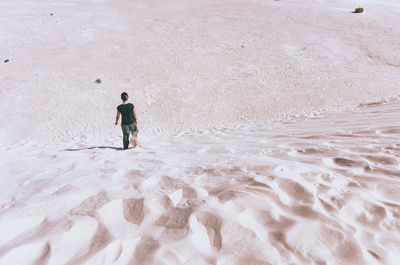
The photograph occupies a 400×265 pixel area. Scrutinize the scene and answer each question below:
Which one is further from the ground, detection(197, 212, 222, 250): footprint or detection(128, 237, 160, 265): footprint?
detection(128, 237, 160, 265): footprint

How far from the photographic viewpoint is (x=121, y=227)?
1831 millimetres

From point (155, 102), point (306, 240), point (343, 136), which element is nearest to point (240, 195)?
point (306, 240)

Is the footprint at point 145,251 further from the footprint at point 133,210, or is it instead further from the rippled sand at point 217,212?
the footprint at point 133,210

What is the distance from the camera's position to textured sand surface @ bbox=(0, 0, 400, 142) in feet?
30.1

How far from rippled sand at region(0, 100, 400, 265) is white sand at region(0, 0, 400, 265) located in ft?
0.04

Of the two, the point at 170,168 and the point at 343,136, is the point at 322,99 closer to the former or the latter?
the point at 343,136

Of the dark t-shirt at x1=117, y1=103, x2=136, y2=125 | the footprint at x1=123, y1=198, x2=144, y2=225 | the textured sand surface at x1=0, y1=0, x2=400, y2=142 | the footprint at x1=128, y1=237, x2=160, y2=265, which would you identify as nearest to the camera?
the footprint at x1=128, y1=237, x2=160, y2=265

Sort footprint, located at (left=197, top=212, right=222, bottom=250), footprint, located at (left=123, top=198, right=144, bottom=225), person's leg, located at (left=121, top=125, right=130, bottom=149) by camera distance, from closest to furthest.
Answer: footprint, located at (left=197, top=212, right=222, bottom=250) → footprint, located at (left=123, top=198, right=144, bottom=225) → person's leg, located at (left=121, top=125, right=130, bottom=149)

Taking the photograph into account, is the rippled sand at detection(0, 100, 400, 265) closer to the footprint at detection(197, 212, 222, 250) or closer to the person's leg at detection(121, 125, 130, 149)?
the footprint at detection(197, 212, 222, 250)

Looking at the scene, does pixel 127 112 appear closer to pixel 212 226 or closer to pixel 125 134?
pixel 125 134

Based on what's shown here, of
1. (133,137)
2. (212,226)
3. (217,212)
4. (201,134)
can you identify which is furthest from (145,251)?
(201,134)

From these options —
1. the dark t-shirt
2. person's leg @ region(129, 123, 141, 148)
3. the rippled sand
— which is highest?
the dark t-shirt

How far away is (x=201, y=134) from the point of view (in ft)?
22.5

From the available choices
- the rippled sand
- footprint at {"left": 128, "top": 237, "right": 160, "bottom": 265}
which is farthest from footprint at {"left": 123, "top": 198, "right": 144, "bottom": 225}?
footprint at {"left": 128, "top": 237, "right": 160, "bottom": 265}
